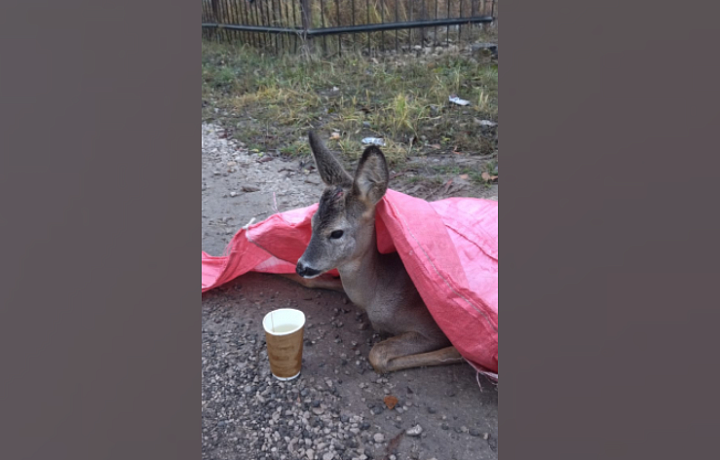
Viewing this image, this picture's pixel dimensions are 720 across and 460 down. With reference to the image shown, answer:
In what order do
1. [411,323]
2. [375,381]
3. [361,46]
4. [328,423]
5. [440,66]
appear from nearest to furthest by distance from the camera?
[328,423]
[375,381]
[411,323]
[440,66]
[361,46]

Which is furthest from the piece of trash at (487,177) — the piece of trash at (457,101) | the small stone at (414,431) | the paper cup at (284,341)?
the small stone at (414,431)

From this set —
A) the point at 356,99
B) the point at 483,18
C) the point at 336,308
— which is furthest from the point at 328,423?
the point at 483,18

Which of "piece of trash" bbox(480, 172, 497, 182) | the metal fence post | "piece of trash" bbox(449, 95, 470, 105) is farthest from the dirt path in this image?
the metal fence post

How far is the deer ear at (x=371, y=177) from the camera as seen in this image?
2363 mm

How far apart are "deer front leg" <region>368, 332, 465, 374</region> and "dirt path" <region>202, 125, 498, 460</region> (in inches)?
1.6

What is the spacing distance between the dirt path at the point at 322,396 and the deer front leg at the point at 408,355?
4 centimetres

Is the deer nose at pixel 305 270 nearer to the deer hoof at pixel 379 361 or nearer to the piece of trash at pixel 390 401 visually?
the deer hoof at pixel 379 361

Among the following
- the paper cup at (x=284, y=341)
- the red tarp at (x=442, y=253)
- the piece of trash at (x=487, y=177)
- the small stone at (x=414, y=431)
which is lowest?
the small stone at (x=414, y=431)

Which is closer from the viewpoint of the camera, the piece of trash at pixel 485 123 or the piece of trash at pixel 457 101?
the piece of trash at pixel 485 123

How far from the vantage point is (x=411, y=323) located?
9.07 feet

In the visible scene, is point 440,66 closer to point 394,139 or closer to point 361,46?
point 361,46

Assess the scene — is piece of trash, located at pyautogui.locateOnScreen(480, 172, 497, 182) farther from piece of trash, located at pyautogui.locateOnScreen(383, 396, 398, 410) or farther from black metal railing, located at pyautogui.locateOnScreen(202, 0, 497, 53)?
black metal railing, located at pyautogui.locateOnScreen(202, 0, 497, 53)

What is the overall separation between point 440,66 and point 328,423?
5.36 meters

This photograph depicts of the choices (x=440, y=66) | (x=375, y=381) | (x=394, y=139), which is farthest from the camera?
(x=440, y=66)
